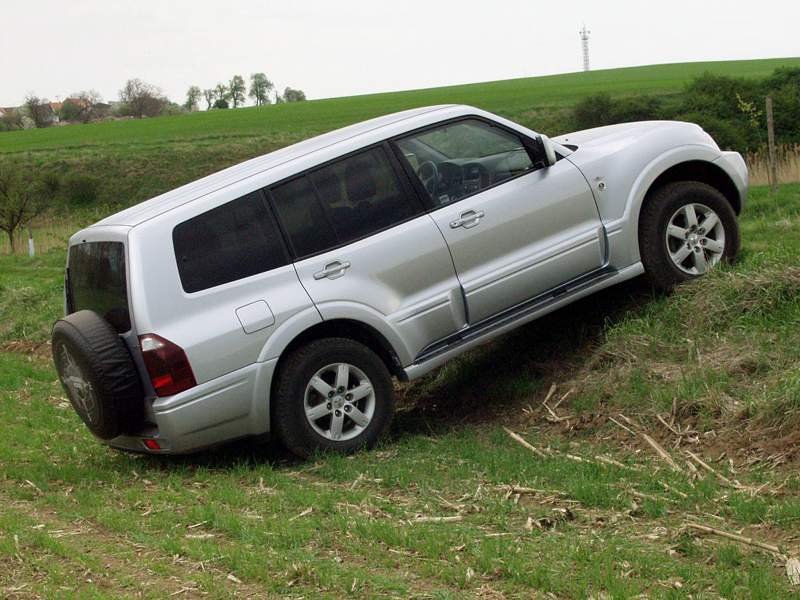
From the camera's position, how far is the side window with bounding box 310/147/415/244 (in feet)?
25.5

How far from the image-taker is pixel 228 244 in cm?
745

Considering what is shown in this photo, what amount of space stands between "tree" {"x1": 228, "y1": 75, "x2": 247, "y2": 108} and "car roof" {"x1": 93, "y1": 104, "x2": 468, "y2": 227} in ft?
339

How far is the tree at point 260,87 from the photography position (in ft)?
385

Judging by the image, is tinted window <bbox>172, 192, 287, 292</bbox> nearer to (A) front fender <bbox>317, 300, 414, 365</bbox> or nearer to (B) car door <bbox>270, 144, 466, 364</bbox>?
(B) car door <bbox>270, 144, 466, 364</bbox>

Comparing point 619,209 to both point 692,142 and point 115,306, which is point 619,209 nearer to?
point 692,142

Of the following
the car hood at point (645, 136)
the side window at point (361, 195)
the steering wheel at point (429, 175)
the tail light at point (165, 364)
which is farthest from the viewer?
the car hood at point (645, 136)

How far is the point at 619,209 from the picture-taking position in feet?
28.1

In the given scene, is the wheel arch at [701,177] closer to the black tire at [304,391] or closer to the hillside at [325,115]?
the black tire at [304,391]

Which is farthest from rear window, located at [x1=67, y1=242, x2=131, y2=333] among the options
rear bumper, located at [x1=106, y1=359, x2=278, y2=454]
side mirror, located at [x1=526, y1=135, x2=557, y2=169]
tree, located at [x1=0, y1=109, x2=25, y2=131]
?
tree, located at [x1=0, y1=109, x2=25, y2=131]

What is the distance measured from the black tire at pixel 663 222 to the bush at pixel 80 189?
44.7 m

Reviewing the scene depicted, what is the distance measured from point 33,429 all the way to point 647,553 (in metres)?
6.12

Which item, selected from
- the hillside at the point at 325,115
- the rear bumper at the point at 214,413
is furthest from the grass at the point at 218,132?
the rear bumper at the point at 214,413

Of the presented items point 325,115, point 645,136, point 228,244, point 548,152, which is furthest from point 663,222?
point 325,115

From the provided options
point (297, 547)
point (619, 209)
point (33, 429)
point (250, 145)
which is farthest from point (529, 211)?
point (250, 145)
